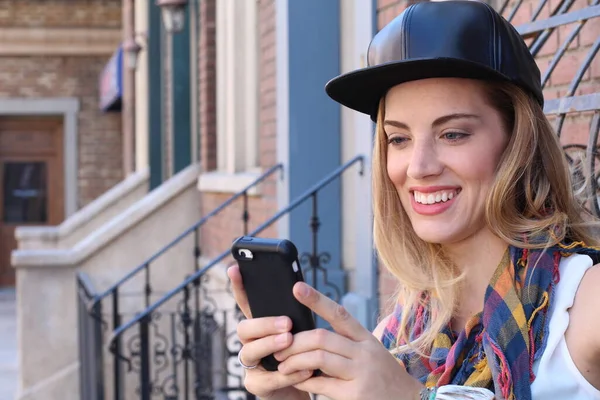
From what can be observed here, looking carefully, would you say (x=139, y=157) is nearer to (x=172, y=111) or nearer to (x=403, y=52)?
(x=172, y=111)

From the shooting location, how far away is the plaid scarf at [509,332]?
1.57m

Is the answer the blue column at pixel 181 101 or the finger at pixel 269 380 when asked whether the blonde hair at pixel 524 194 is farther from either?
the blue column at pixel 181 101

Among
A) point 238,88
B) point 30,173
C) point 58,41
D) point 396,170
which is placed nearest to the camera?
point 396,170

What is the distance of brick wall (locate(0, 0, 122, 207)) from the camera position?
53.9 ft

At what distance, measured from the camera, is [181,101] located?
34.4ft

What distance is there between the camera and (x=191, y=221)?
9406mm

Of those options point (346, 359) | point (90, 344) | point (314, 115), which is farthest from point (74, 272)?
point (346, 359)

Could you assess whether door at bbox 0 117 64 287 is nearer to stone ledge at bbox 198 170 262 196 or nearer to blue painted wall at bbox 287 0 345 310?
stone ledge at bbox 198 170 262 196

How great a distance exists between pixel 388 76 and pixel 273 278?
1.32ft

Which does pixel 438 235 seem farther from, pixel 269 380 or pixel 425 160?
pixel 269 380

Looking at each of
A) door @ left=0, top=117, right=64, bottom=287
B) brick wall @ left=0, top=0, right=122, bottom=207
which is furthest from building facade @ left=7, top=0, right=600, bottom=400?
door @ left=0, top=117, right=64, bottom=287

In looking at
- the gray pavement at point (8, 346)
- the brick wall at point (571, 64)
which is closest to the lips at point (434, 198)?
the brick wall at point (571, 64)

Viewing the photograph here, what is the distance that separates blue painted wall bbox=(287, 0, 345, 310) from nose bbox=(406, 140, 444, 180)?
4.09m

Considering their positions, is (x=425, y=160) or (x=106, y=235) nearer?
(x=425, y=160)
